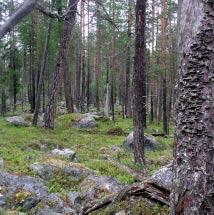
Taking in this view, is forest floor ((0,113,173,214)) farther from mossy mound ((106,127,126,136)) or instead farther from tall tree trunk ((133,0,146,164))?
tall tree trunk ((133,0,146,164))

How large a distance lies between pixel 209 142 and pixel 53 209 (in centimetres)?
459

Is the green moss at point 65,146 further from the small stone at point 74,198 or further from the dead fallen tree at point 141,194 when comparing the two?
the dead fallen tree at point 141,194

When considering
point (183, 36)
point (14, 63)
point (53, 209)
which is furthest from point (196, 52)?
point (14, 63)

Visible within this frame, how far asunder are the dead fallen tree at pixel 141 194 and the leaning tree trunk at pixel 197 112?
72.4 inches

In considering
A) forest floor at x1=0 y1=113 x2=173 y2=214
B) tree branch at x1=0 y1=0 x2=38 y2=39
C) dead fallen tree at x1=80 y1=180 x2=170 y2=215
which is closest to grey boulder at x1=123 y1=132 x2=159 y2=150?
forest floor at x1=0 y1=113 x2=173 y2=214

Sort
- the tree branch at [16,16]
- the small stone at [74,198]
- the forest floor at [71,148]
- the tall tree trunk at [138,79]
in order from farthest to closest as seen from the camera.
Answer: the tall tree trunk at [138,79]
the forest floor at [71,148]
the small stone at [74,198]
the tree branch at [16,16]

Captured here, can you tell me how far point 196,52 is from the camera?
3742 millimetres

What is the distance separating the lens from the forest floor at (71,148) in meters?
10.0

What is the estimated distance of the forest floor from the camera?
32.9ft

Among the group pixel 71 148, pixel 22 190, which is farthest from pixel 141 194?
pixel 71 148

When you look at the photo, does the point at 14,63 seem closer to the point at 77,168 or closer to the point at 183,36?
the point at 77,168

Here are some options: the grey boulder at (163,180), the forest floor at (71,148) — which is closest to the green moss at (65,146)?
the forest floor at (71,148)

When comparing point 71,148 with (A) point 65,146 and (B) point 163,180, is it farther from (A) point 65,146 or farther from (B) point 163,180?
(B) point 163,180

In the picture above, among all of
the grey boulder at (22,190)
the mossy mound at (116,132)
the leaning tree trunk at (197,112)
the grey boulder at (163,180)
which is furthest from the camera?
the mossy mound at (116,132)
